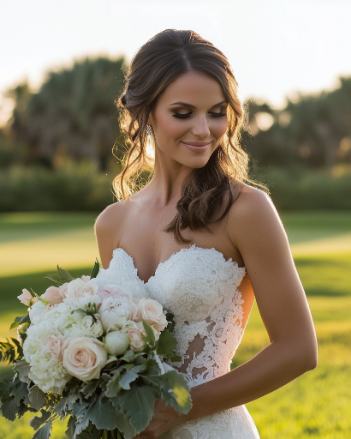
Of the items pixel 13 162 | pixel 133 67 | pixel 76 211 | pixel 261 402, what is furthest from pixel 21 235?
pixel 13 162

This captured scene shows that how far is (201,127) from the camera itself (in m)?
2.39

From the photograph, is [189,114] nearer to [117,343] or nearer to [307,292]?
[117,343]

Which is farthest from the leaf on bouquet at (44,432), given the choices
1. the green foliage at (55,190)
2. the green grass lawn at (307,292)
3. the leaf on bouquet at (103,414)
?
the green foliage at (55,190)

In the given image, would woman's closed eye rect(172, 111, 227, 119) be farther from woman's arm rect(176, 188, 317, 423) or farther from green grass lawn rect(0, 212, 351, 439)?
green grass lawn rect(0, 212, 351, 439)

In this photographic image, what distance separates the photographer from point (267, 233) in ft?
7.11

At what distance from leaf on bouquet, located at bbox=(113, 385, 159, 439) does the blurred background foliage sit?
2588cm

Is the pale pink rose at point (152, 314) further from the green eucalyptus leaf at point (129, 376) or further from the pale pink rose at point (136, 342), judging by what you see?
the green eucalyptus leaf at point (129, 376)

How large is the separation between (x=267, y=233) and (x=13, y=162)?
54638mm

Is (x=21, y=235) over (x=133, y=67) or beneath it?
beneath

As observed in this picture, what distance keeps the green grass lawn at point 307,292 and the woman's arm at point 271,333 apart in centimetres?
334

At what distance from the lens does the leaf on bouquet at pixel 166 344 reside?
6.92 ft

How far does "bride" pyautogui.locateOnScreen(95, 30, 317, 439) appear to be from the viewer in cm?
215

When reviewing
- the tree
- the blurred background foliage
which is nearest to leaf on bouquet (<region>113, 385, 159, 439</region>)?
the blurred background foliage

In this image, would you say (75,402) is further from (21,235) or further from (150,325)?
(21,235)
